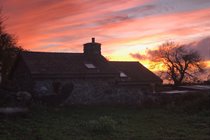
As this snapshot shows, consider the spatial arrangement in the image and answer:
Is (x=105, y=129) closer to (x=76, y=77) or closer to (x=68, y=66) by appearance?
(x=76, y=77)

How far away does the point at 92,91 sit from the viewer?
104ft

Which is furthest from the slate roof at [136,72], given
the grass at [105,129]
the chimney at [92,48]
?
the grass at [105,129]

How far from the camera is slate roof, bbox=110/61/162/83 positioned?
37.9m

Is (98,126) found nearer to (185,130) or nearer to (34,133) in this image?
(34,133)

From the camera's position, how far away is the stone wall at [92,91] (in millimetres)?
29984

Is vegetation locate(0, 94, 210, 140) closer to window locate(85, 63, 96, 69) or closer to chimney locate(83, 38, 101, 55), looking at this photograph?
window locate(85, 63, 96, 69)

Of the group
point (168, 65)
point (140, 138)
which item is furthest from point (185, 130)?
point (168, 65)

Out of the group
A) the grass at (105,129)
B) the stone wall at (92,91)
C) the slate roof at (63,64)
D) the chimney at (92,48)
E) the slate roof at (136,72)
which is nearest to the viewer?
the grass at (105,129)

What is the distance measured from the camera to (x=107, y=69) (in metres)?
33.9

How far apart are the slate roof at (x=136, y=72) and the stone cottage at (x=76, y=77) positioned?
2.90 feet

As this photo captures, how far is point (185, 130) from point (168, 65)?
4668 cm

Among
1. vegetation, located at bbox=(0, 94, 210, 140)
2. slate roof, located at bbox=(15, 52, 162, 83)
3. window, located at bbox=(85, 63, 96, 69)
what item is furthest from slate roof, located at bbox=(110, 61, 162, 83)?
vegetation, located at bbox=(0, 94, 210, 140)

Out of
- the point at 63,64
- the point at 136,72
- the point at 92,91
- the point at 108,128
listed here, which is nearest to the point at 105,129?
the point at 108,128

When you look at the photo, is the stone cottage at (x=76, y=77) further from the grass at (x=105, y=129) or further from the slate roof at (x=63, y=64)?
the grass at (x=105, y=129)
